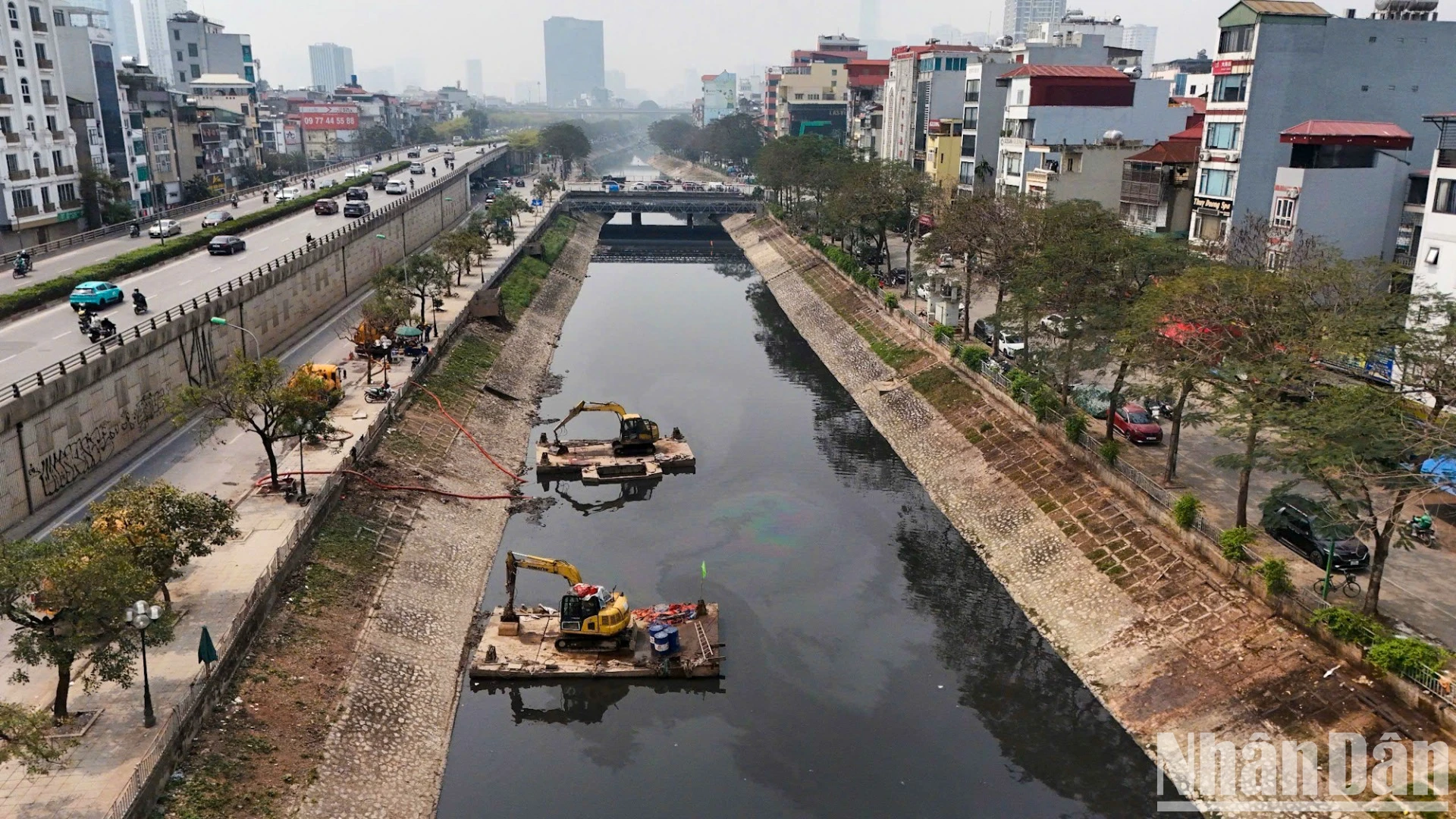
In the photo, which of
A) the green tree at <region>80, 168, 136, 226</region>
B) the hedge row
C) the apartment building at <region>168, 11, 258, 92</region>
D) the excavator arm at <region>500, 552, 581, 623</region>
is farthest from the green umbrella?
the apartment building at <region>168, 11, 258, 92</region>

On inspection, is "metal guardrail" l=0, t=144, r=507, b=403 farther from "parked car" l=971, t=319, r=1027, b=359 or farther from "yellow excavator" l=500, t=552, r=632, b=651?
"parked car" l=971, t=319, r=1027, b=359

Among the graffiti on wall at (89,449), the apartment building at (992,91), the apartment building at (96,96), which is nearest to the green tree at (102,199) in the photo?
the apartment building at (96,96)

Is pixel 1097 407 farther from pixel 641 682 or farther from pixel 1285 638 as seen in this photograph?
pixel 641 682

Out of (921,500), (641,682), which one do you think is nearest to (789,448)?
(921,500)

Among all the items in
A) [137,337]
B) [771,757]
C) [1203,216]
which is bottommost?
[771,757]

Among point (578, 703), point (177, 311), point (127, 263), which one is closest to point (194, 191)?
point (127, 263)

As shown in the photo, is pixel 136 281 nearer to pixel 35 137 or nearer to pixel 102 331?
pixel 102 331
